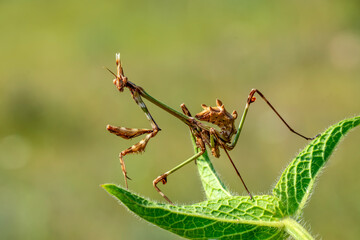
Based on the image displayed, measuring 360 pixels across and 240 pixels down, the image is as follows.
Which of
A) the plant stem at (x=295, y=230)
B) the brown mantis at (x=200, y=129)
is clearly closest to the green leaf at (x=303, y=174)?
the plant stem at (x=295, y=230)

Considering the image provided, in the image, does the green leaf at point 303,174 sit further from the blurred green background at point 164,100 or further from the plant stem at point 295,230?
the blurred green background at point 164,100

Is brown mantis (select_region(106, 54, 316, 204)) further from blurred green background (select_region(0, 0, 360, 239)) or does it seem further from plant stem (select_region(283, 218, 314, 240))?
blurred green background (select_region(0, 0, 360, 239))

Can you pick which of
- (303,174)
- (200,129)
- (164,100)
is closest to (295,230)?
(303,174)

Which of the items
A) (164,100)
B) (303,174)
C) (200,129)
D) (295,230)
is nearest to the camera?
(295,230)

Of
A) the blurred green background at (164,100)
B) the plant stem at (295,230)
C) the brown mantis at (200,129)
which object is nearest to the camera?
the plant stem at (295,230)

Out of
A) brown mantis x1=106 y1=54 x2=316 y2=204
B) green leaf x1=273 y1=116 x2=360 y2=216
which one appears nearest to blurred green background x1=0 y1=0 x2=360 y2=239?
brown mantis x1=106 y1=54 x2=316 y2=204

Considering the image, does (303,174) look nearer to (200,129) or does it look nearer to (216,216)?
(216,216)
